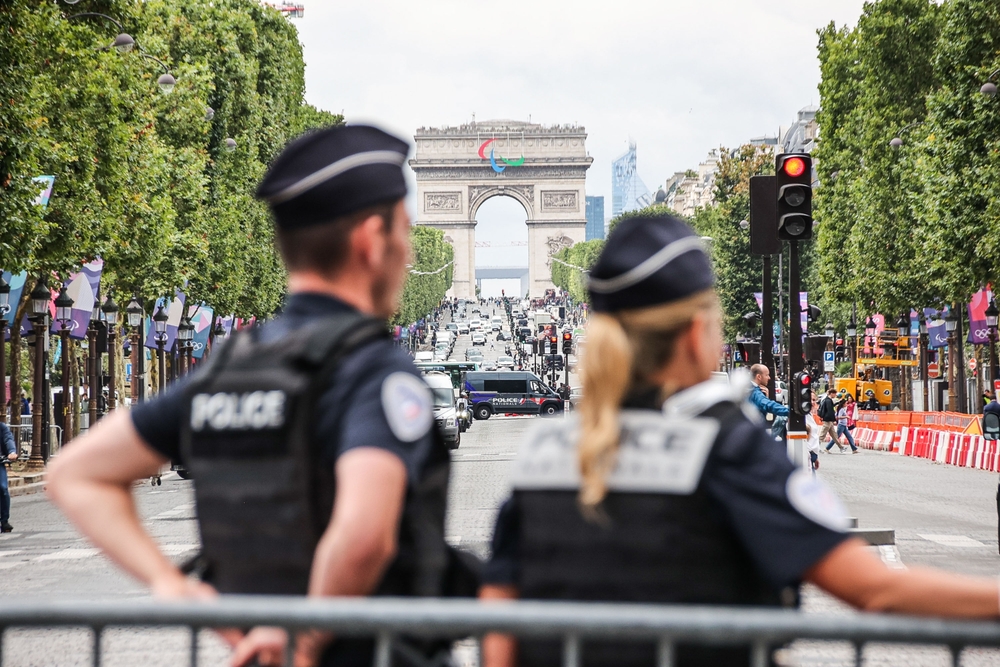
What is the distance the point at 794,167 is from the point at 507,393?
161 feet

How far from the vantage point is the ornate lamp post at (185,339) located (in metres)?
39.6

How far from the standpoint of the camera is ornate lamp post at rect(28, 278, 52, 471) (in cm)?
2833

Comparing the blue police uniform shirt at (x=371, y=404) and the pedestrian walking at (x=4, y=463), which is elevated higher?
A: the blue police uniform shirt at (x=371, y=404)

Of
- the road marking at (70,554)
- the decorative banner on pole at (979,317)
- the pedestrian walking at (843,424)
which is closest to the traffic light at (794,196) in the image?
the road marking at (70,554)

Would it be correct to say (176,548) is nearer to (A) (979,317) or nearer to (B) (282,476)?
(B) (282,476)

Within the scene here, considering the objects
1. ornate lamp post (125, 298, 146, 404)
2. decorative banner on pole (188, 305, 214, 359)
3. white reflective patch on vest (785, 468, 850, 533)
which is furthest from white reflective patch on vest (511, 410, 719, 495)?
decorative banner on pole (188, 305, 214, 359)

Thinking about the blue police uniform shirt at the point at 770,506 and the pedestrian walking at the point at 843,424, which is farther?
the pedestrian walking at the point at 843,424

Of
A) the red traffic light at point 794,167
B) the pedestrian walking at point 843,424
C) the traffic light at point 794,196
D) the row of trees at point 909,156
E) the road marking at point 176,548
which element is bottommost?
the road marking at point 176,548

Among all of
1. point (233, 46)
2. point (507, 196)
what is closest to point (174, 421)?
point (233, 46)

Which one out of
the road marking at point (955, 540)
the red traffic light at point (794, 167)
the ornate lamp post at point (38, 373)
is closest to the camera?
the red traffic light at point (794, 167)

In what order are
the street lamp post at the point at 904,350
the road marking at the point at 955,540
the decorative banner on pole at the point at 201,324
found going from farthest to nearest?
the street lamp post at the point at 904,350 → the decorative banner on pole at the point at 201,324 → the road marking at the point at 955,540

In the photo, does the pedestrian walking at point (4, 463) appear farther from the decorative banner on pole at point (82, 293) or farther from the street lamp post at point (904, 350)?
the street lamp post at point (904, 350)

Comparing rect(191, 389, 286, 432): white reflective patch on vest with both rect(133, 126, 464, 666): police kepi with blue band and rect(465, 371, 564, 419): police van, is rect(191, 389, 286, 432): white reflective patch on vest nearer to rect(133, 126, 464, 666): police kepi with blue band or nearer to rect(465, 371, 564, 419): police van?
rect(133, 126, 464, 666): police kepi with blue band

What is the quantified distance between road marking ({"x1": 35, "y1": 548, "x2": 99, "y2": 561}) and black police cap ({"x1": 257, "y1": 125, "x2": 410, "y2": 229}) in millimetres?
12622
